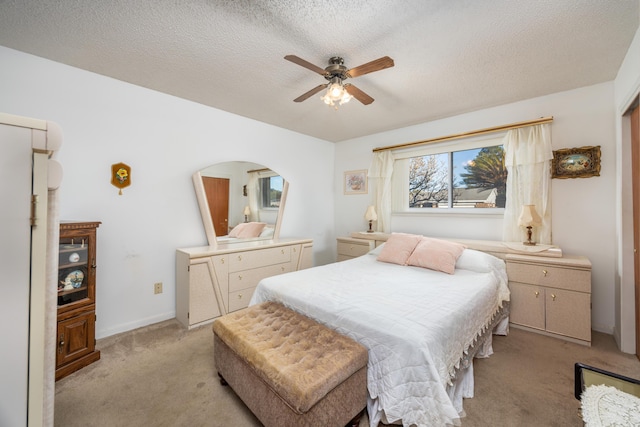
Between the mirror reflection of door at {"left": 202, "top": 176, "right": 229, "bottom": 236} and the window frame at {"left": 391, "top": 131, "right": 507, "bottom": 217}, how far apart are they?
2462 millimetres

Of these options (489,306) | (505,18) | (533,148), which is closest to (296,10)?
(505,18)

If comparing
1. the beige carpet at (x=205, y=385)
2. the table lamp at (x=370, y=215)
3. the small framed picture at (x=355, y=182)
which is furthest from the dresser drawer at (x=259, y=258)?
the small framed picture at (x=355, y=182)

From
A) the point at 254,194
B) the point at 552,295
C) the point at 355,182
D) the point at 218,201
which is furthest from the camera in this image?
the point at 355,182

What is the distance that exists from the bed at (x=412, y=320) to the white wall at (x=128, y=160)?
1.39 metres

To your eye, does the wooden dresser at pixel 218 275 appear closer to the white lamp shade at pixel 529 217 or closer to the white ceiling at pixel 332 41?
the white ceiling at pixel 332 41

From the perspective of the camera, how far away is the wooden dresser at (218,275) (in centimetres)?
266

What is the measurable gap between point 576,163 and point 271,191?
141 inches

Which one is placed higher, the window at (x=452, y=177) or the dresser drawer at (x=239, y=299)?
the window at (x=452, y=177)

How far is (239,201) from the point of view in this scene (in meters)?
3.46

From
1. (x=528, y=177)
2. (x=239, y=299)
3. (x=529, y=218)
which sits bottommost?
(x=239, y=299)

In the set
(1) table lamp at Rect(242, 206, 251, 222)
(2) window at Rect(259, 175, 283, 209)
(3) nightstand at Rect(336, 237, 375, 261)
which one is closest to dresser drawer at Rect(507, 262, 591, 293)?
(3) nightstand at Rect(336, 237, 375, 261)

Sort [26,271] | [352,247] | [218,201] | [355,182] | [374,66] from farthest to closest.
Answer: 1. [355,182]
2. [352,247]
3. [218,201]
4. [374,66]
5. [26,271]

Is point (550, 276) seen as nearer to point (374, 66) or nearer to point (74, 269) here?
point (374, 66)

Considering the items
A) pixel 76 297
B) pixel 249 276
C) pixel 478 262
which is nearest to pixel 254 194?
pixel 249 276
